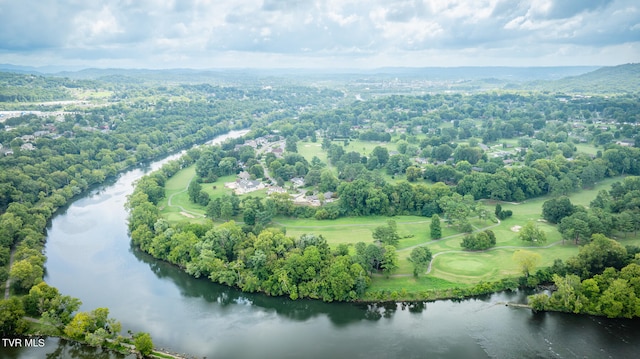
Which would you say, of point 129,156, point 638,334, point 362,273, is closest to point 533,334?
point 638,334

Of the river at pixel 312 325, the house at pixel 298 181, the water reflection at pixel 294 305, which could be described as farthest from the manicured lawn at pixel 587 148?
the water reflection at pixel 294 305

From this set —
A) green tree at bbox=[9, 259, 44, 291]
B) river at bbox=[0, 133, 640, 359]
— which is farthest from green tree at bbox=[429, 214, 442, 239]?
green tree at bbox=[9, 259, 44, 291]

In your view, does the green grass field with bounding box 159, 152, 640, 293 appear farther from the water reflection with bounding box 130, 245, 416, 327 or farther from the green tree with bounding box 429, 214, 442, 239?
the water reflection with bounding box 130, 245, 416, 327

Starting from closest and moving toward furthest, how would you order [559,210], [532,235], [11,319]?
[11,319]
[532,235]
[559,210]

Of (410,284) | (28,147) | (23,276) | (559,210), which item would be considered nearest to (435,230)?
(410,284)

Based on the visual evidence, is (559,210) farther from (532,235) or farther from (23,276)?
(23,276)

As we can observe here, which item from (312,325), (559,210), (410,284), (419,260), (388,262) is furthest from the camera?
(559,210)

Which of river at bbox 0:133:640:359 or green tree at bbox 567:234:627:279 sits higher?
green tree at bbox 567:234:627:279

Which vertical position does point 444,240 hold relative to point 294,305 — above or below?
above
